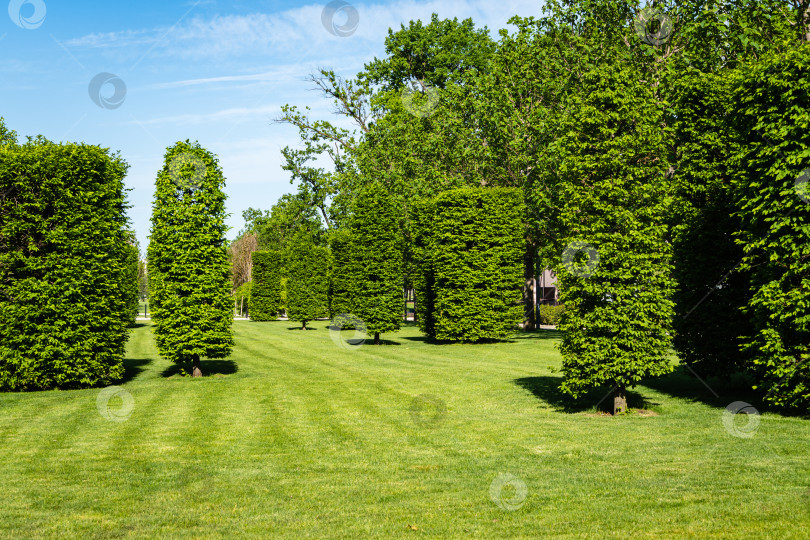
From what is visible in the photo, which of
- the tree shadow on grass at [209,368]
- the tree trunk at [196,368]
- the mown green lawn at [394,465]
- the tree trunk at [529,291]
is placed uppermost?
the tree trunk at [529,291]

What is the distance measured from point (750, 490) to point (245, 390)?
41.6 ft

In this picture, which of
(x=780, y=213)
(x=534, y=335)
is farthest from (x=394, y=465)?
(x=534, y=335)

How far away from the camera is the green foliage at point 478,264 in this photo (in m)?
29.5

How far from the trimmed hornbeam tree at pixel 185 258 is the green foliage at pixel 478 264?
13.3 meters

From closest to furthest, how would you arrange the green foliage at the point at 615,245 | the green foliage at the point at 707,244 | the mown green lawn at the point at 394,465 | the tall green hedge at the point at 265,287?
the mown green lawn at the point at 394,465 → the green foliage at the point at 615,245 → the green foliage at the point at 707,244 → the tall green hedge at the point at 265,287

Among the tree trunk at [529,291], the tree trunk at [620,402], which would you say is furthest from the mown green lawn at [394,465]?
the tree trunk at [529,291]

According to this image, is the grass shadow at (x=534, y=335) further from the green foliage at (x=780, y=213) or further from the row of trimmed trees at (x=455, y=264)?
the green foliage at (x=780, y=213)

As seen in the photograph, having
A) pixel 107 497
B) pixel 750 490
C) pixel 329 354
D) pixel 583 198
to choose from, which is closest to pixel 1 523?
pixel 107 497

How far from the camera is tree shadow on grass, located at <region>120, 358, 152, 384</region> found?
1966cm

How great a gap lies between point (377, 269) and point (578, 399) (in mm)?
16630

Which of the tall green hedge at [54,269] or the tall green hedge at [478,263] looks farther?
the tall green hedge at [478,263]

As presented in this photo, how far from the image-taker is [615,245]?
12.4m

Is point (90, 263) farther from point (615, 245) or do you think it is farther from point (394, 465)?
point (615, 245)

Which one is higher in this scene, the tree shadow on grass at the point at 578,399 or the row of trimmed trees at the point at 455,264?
the row of trimmed trees at the point at 455,264
